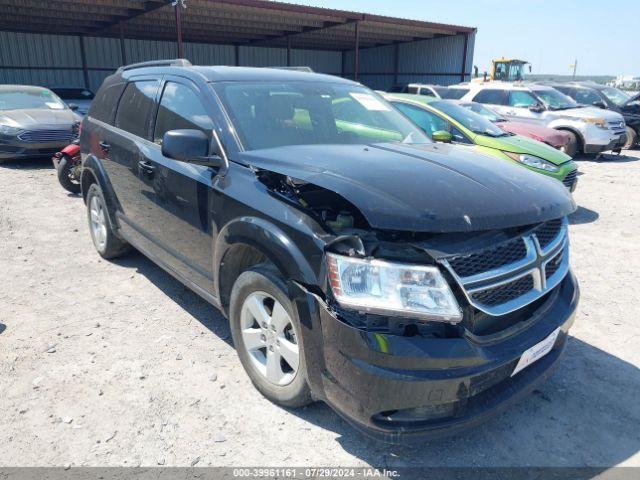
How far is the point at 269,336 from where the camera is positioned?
2.69 m

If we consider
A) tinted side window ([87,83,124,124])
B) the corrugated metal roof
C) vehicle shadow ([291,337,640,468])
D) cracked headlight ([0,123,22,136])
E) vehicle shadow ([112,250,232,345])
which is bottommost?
vehicle shadow ([112,250,232,345])

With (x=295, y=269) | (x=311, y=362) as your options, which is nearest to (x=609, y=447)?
(x=311, y=362)

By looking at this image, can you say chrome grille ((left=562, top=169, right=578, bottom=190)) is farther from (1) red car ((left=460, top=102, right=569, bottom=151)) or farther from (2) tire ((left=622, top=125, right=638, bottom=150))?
(2) tire ((left=622, top=125, right=638, bottom=150))

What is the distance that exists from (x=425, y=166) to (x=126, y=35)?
81.0 feet

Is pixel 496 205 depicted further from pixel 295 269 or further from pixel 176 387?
pixel 176 387

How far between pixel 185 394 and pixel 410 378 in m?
1.54

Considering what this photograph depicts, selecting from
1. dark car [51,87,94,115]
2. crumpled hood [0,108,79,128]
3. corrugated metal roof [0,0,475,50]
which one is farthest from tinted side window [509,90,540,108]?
dark car [51,87,94,115]

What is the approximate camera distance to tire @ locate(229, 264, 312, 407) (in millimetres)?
2504

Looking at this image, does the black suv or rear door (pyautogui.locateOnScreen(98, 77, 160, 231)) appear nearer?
the black suv

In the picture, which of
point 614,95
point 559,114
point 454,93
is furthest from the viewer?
point 614,95

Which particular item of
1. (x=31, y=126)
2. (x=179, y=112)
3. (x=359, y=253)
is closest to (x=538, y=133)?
(x=179, y=112)

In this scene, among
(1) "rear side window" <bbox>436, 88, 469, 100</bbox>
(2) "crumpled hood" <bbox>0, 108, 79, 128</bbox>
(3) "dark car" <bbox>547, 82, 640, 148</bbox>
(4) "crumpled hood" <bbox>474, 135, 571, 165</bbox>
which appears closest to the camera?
(4) "crumpled hood" <bbox>474, 135, 571, 165</bbox>

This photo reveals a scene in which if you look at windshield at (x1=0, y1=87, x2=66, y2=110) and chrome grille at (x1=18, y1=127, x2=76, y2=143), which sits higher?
windshield at (x1=0, y1=87, x2=66, y2=110)

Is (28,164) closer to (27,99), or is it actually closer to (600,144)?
(27,99)
